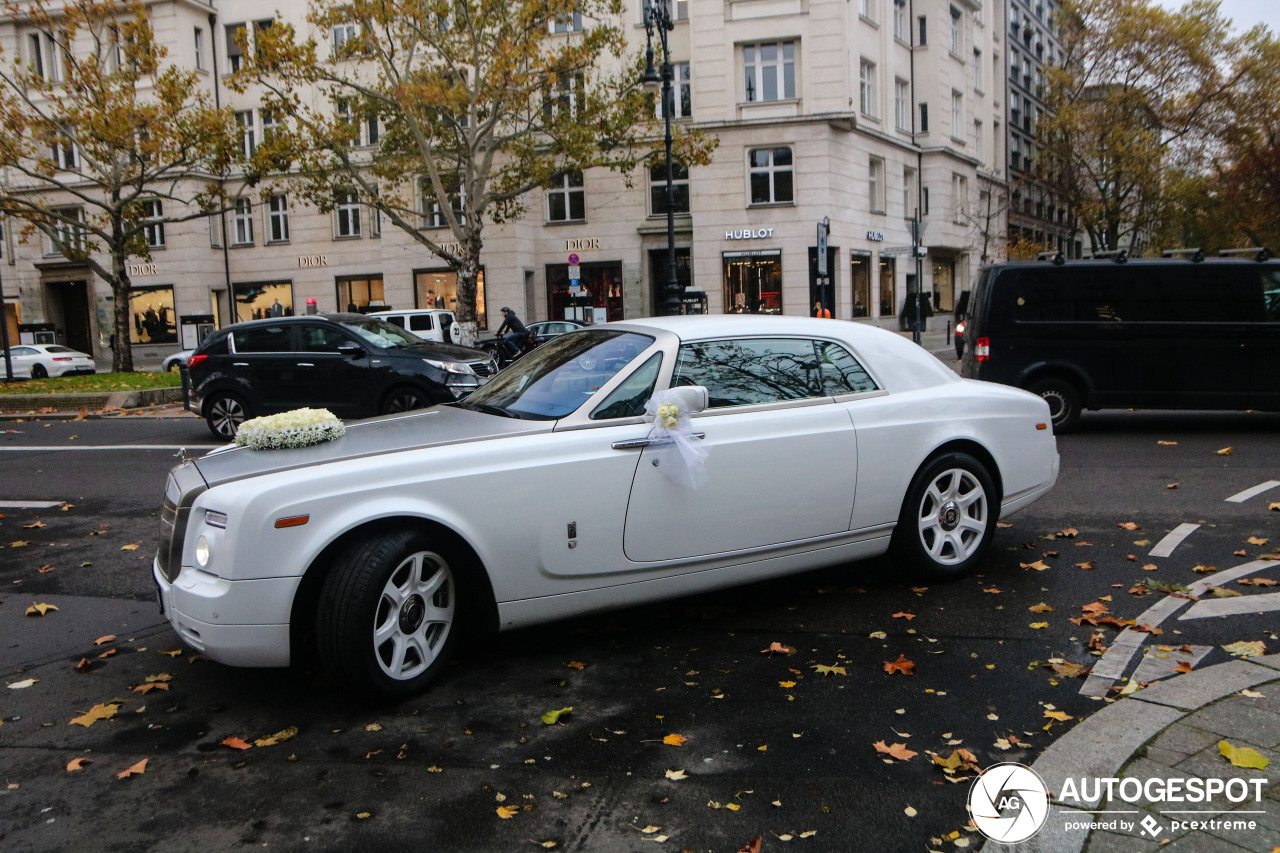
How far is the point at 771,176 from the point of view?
116 ft

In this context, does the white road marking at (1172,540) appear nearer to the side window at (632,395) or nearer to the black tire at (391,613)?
the side window at (632,395)

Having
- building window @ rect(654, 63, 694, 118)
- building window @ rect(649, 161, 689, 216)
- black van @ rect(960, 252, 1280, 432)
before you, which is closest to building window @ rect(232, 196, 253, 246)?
building window @ rect(649, 161, 689, 216)

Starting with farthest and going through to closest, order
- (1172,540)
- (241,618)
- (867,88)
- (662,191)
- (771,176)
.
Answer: (867,88) → (662,191) → (771,176) → (1172,540) → (241,618)

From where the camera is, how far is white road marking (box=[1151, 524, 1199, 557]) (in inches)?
244

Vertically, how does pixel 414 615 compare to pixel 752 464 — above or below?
below

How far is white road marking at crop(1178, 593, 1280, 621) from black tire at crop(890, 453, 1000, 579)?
1096mm

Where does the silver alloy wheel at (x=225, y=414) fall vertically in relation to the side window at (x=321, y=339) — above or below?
below

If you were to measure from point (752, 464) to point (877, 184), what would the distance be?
3676cm

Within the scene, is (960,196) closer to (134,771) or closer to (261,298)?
(261,298)

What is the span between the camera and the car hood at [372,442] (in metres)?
4.20

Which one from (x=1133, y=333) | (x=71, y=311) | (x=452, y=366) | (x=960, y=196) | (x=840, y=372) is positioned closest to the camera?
(x=840, y=372)

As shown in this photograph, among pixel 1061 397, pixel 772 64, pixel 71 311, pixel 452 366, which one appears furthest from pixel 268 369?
pixel 71 311

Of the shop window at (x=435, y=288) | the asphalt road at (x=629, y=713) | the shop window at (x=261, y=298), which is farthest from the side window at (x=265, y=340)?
the shop window at (x=261, y=298)

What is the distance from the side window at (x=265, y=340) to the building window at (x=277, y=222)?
99.2 ft
